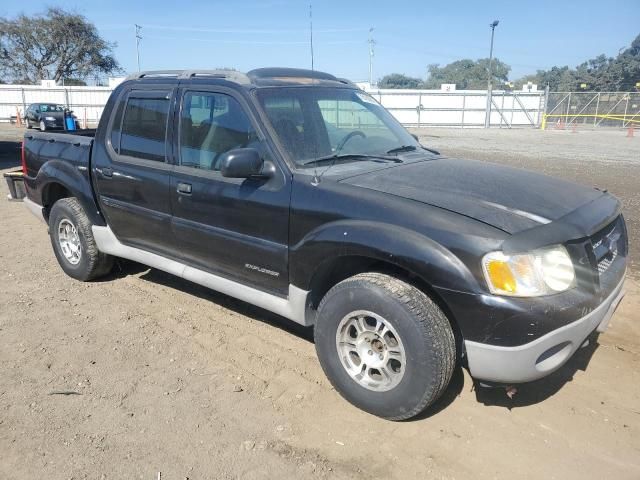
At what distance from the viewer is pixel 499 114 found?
37.4 metres

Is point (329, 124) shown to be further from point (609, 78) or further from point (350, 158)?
point (609, 78)

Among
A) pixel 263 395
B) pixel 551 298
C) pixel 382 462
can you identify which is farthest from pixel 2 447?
pixel 551 298

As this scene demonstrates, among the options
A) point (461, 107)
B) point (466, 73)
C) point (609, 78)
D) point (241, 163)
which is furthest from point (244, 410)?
point (466, 73)

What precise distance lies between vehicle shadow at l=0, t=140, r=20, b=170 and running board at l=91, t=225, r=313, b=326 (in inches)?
392

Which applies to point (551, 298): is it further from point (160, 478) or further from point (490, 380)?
point (160, 478)

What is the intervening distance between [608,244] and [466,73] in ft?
384

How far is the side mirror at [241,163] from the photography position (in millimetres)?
3209

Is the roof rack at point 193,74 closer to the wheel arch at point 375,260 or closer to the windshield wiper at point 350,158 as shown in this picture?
the windshield wiper at point 350,158

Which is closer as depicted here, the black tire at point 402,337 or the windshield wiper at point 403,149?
the black tire at point 402,337

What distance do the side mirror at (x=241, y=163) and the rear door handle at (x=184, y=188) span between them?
641 mm

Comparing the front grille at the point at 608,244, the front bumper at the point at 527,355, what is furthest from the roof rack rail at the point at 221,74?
the front grille at the point at 608,244

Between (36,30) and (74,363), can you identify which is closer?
(74,363)

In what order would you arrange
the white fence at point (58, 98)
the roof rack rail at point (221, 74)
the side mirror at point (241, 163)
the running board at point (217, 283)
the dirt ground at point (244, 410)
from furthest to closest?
the white fence at point (58, 98), the roof rack rail at point (221, 74), the running board at point (217, 283), the side mirror at point (241, 163), the dirt ground at point (244, 410)

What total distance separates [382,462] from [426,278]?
988 mm
